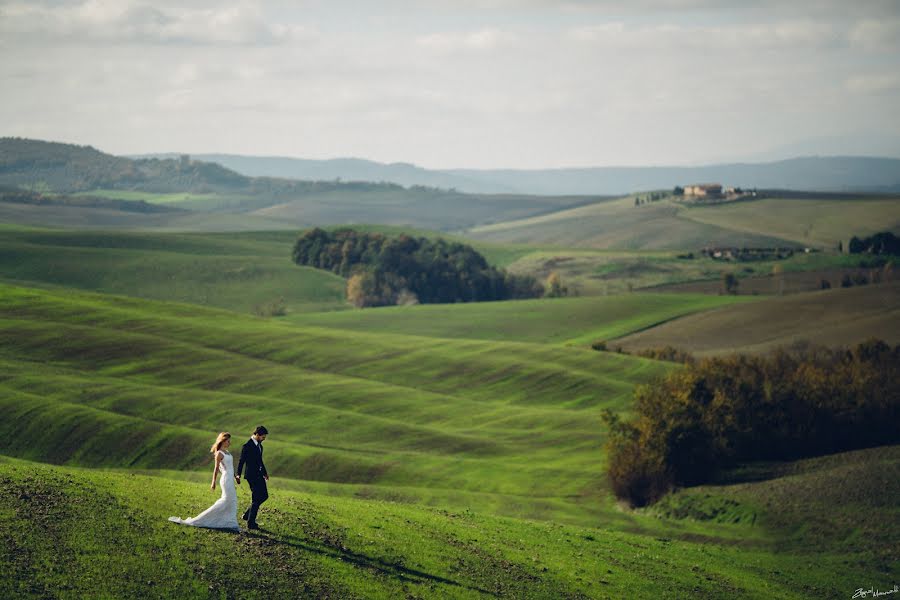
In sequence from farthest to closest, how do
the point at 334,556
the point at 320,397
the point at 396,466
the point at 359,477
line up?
the point at 320,397 → the point at 396,466 → the point at 359,477 → the point at 334,556

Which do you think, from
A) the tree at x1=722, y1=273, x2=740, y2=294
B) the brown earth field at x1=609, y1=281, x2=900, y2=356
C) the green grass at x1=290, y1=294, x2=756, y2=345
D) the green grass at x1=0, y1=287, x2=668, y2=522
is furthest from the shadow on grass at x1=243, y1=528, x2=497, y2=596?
the tree at x1=722, y1=273, x2=740, y2=294

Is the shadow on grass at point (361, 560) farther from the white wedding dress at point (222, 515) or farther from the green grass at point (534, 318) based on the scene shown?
the green grass at point (534, 318)

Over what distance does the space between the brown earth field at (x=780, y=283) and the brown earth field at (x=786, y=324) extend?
78.0ft

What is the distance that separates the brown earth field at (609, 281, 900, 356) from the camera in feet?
395

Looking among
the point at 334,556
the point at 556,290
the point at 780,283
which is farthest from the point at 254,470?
the point at 780,283

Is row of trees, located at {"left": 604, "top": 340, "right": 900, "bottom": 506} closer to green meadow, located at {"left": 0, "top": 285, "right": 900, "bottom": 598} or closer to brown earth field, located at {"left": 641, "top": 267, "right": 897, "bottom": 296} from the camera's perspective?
green meadow, located at {"left": 0, "top": 285, "right": 900, "bottom": 598}

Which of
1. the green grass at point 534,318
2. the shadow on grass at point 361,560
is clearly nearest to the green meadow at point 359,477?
the shadow on grass at point 361,560

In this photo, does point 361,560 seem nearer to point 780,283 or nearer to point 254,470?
point 254,470

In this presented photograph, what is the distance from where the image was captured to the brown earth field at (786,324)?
395 feet

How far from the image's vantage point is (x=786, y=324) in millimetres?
132250

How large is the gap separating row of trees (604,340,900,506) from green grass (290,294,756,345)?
193 feet

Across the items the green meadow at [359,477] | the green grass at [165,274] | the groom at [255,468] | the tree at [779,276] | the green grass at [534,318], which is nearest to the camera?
the green meadow at [359,477]

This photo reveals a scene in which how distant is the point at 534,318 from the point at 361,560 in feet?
393

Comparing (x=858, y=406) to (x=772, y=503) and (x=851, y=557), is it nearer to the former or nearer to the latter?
(x=772, y=503)
